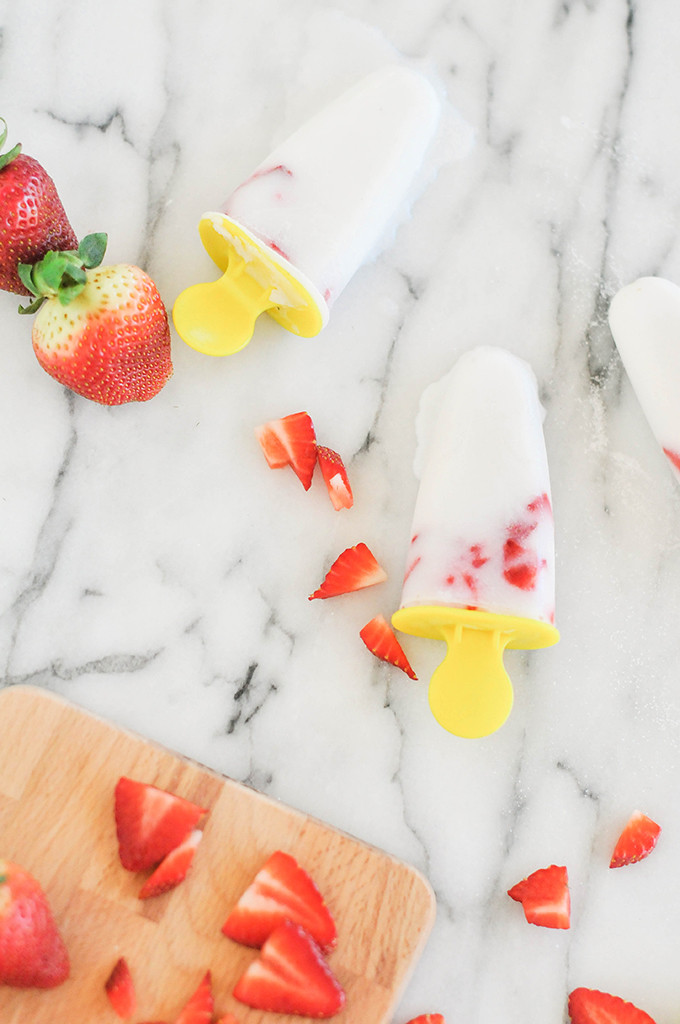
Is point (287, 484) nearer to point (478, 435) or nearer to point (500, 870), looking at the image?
point (478, 435)

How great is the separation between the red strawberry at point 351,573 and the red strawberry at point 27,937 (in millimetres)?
421

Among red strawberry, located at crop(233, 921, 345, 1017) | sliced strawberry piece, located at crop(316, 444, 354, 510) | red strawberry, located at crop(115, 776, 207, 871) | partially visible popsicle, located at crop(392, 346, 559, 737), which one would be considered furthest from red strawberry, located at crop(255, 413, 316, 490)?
red strawberry, located at crop(233, 921, 345, 1017)

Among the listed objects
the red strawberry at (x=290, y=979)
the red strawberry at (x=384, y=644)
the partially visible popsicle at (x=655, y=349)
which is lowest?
the red strawberry at (x=290, y=979)

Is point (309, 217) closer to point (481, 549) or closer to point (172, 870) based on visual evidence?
point (481, 549)

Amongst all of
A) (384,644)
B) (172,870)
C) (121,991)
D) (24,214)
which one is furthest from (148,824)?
(24,214)

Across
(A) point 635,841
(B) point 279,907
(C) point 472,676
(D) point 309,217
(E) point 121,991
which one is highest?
(D) point 309,217

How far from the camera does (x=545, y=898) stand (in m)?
0.92

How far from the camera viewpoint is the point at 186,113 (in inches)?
40.6

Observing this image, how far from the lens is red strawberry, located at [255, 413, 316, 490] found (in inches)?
38.2

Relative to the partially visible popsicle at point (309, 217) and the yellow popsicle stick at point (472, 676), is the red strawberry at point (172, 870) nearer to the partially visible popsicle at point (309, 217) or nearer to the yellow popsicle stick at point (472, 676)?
the yellow popsicle stick at point (472, 676)

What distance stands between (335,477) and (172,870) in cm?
46

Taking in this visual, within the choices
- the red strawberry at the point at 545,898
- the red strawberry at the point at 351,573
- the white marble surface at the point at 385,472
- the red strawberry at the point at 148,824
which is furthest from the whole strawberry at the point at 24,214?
the red strawberry at the point at 545,898

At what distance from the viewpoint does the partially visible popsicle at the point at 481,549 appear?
87cm

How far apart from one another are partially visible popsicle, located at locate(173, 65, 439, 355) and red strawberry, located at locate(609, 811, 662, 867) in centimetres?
68
